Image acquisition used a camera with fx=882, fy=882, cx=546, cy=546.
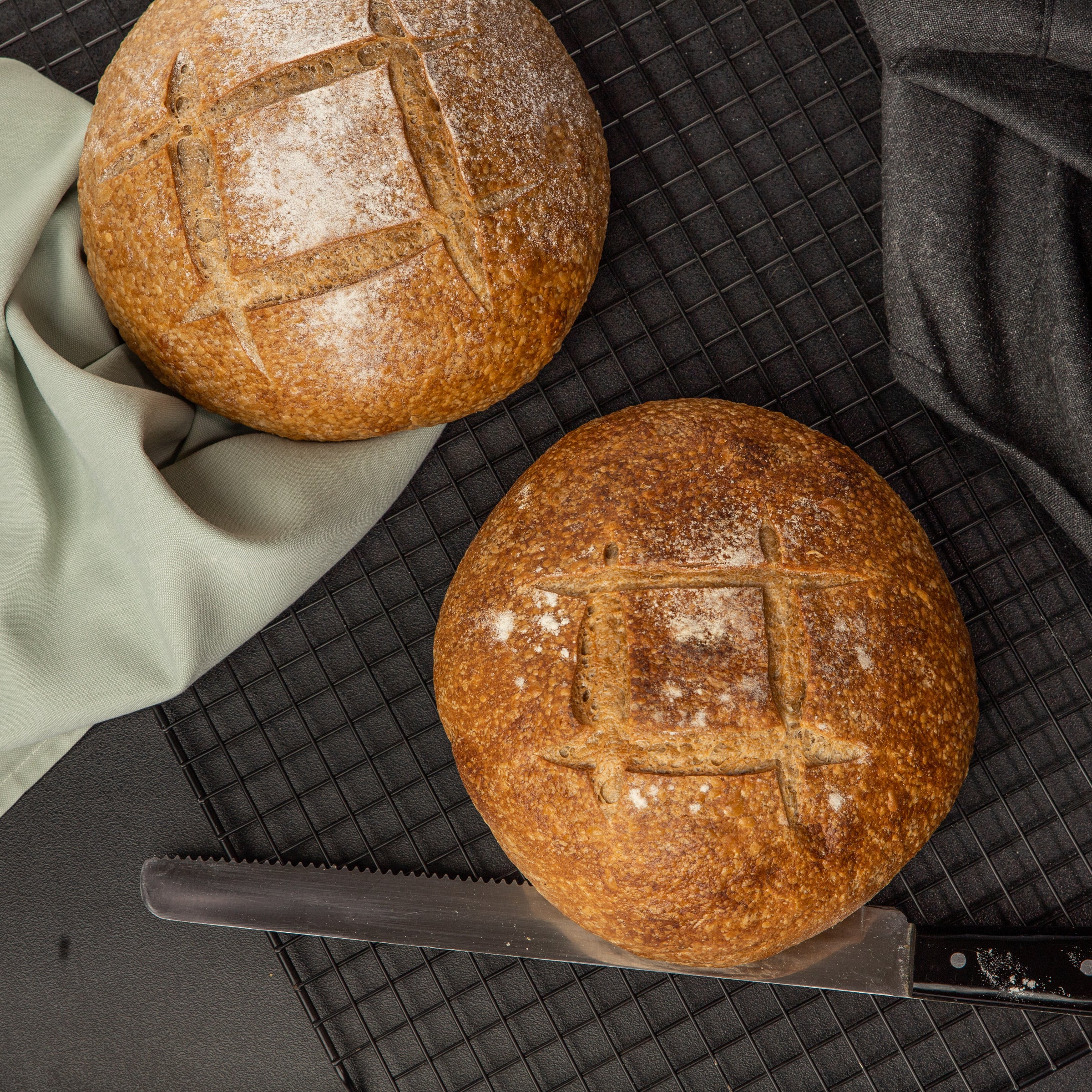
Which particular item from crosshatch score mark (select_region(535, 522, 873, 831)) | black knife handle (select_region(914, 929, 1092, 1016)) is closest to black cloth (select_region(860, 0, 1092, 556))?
crosshatch score mark (select_region(535, 522, 873, 831))

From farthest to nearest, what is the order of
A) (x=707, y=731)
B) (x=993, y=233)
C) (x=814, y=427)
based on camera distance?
1. (x=814, y=427)
2. (x=993, y=233)
3. (x=707, y=731)

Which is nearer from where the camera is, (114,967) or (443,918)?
(443,918)

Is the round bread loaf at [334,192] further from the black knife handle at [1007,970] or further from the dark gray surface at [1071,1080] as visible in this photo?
the dark gray surface at [1071,1080]

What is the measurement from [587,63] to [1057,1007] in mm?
1413

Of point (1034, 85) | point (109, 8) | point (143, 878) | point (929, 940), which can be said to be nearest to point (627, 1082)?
point (929, 940)

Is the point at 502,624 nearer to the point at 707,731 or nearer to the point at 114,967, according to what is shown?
the point at 707,731

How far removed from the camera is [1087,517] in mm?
1063

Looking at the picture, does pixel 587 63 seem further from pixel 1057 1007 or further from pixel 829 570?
pixel 1057 1007

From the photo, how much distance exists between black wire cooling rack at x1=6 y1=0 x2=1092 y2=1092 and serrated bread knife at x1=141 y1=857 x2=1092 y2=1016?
79 mm

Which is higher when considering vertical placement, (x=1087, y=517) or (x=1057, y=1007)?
(x=1087, y=517)

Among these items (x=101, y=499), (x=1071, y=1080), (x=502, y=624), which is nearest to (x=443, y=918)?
(x=502, y=624)

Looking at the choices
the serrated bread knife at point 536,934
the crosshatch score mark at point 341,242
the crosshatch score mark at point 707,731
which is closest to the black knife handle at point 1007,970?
the serrated bread knife at point 536,934

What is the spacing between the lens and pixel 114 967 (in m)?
1.34

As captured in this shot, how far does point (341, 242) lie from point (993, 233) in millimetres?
787
